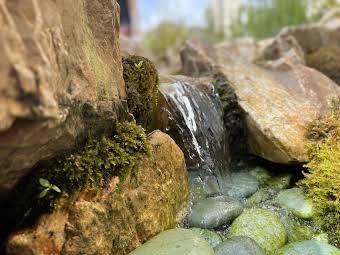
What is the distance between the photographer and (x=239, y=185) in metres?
4.09

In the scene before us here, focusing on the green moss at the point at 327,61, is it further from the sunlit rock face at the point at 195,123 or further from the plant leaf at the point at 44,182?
the plant leaf at the point at 44,182

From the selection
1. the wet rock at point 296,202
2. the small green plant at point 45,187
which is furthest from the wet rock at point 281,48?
the small green plant at point 45,187

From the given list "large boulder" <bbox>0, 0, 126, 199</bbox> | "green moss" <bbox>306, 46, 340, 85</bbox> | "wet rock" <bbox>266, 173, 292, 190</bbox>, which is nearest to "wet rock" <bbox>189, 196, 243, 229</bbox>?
"wet rock" <bbox>266, 173, 292, 190</bbox>

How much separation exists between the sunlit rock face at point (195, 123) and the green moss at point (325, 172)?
0.99 meters

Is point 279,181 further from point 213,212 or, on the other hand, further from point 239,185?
point 213,212

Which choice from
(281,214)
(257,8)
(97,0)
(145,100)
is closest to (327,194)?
(281,214)

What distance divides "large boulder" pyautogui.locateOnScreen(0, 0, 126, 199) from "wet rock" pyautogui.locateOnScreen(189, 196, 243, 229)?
4.05 ft

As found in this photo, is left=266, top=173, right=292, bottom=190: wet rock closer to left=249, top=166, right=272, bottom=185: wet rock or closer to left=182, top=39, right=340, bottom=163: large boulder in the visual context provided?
left=249, top=166, right=272, bottom=185: wet rock

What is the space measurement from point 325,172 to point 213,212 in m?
1.22

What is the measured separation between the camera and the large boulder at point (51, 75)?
5.81 feet

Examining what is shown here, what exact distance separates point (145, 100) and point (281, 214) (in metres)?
1.75

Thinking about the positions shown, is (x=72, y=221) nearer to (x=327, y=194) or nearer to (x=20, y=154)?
(x=20, y=154)

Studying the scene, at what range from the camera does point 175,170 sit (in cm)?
337

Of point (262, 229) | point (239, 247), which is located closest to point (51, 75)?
point (239, 247)
